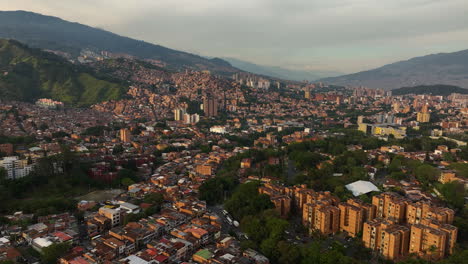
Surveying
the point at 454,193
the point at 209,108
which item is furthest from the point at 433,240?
the point at 209,108

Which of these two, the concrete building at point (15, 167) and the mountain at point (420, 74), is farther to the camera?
the mountain at point (420, 74)

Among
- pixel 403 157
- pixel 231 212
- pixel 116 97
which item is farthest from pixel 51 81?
pixel 403 157

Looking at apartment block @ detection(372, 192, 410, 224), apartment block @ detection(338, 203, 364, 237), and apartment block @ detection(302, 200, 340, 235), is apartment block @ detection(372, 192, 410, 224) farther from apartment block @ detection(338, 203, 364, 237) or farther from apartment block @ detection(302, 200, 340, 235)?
apartment block @ detection(302, 200, 340, 235)

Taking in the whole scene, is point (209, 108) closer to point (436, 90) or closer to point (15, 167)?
point (15, 167)

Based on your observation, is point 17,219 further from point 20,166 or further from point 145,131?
point 145,131

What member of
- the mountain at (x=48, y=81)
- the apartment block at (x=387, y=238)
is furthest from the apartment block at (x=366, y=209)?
the mountain at (x=48, y=81)

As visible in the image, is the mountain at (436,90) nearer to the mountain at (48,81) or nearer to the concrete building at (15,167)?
the mountain at (48,81)
